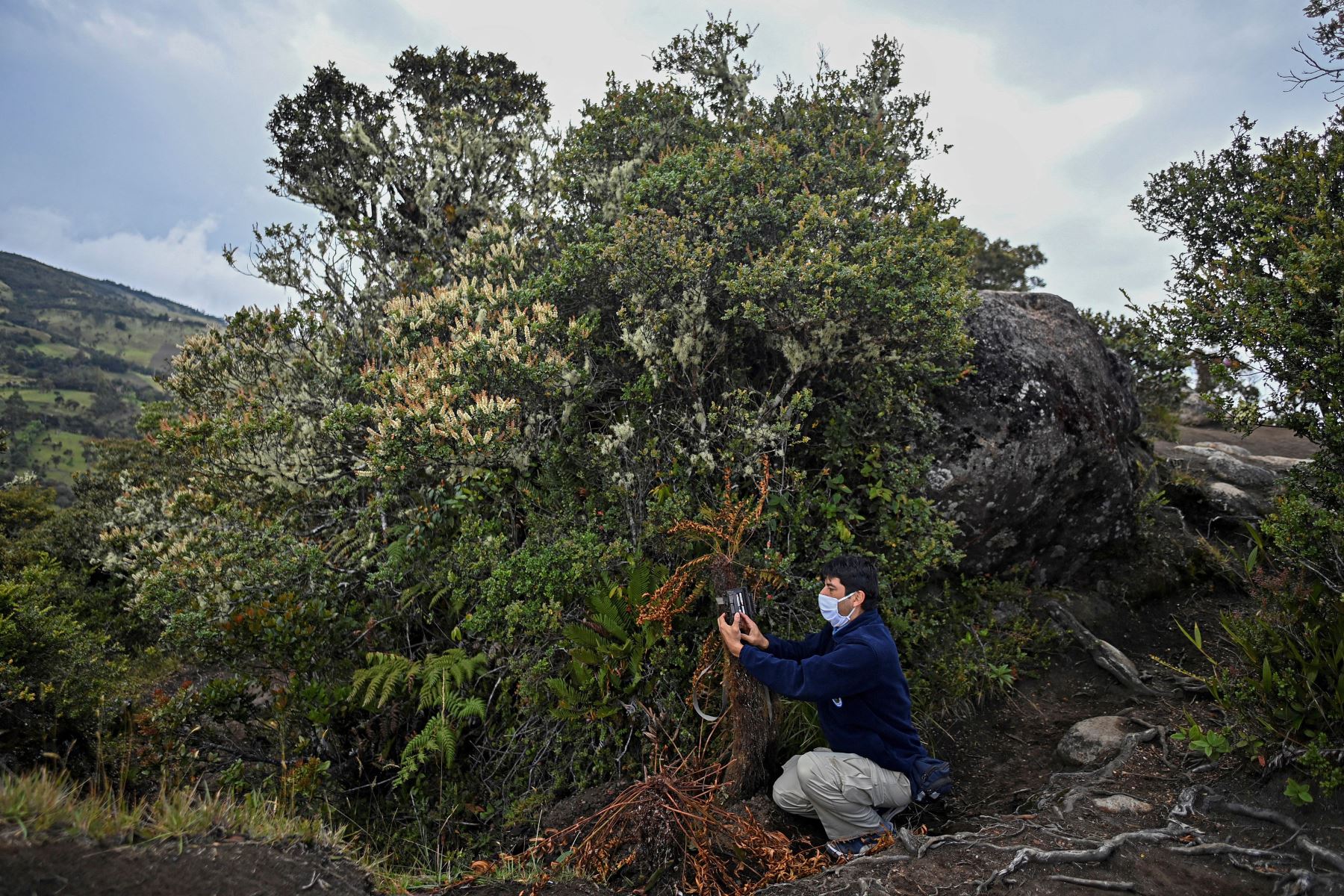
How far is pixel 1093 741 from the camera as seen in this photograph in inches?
203

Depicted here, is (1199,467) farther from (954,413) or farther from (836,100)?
(836,100)

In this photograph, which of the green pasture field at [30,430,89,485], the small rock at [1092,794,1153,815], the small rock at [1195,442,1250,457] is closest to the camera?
the small rock at [1092,794,1153,815]

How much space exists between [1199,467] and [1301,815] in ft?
33.2

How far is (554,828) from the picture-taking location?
15.5ft

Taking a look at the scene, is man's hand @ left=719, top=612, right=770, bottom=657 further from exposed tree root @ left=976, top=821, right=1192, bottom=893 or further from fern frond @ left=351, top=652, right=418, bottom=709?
fern frond @ left=351, top=652, right=418, bottom=709

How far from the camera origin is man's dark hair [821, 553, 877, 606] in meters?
4.36

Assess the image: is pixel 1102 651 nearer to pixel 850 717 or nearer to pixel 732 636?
pixel 850 717

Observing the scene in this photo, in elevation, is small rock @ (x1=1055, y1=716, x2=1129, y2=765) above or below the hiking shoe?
above

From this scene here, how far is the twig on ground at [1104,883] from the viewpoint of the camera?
10.7ft

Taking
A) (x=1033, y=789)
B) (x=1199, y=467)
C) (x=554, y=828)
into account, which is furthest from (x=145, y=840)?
(x=1199, y=467)

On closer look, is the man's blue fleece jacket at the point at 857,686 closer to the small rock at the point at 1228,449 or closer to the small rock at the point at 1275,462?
the small rock at the point at 1275,462

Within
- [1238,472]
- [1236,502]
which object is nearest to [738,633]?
[1236,502]

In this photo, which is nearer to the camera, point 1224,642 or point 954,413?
point 1224,642

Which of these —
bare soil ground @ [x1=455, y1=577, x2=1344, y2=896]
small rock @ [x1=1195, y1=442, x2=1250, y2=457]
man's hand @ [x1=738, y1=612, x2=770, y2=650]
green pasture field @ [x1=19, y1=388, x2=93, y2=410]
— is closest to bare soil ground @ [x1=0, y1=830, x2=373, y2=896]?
bare soil ground @ [x1=455, y1=577, x2=1344, y2=896]
